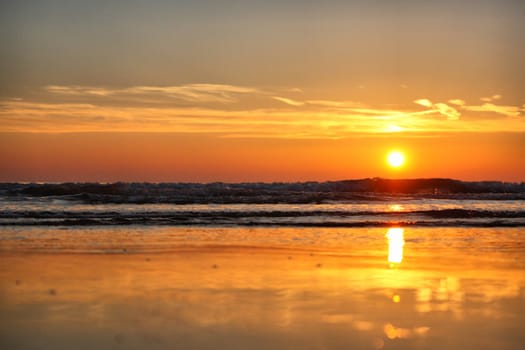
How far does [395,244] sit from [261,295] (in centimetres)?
710

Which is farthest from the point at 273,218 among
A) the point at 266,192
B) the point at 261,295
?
the point at 266,192

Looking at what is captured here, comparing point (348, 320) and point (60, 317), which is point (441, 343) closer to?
point (348, 320)

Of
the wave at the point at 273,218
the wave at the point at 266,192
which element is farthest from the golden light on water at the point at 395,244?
the wave at the point at 266,192

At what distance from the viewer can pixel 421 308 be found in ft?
26.1

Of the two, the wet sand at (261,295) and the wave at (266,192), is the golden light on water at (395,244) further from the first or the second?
the wave at (266,192)

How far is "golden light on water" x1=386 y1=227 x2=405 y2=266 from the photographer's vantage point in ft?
40.8

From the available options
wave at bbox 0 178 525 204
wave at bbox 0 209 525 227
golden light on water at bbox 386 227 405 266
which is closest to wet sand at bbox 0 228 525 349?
golden light on water at bbox 386 227 405 266

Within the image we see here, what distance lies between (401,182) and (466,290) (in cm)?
4998

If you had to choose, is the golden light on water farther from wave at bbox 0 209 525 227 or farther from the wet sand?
wave at bbox 0 209 525 227

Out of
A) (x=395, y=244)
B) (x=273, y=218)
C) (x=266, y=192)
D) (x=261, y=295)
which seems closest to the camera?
(x=261, y=295)

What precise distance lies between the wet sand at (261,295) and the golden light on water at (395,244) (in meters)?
0.06

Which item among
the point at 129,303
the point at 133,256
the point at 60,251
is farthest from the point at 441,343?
the point at 60,251

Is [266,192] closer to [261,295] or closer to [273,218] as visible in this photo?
[273,218]

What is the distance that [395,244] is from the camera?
15.2 m
